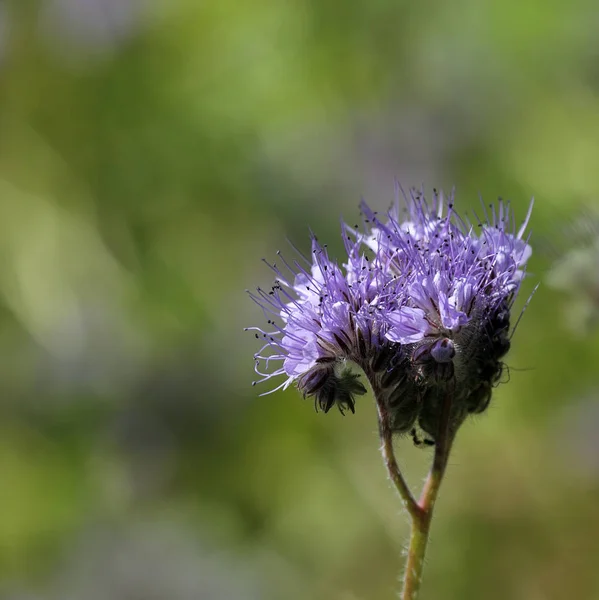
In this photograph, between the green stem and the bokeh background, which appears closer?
the green stem

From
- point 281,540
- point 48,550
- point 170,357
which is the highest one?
point 170,357

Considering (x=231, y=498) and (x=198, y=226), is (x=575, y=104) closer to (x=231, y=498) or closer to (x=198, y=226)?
(x=198, y=226)

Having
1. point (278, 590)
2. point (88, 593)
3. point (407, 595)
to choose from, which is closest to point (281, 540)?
point (278, 590)

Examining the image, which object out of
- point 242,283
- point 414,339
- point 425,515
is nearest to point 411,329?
point 414,339

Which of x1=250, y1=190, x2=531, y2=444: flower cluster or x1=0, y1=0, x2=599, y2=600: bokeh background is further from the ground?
x1=0, y1=0, x2=599, y2=600: bokeh background

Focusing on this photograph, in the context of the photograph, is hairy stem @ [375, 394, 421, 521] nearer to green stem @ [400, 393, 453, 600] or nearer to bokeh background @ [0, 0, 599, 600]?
green stem @ [400, 393, 453, 600]

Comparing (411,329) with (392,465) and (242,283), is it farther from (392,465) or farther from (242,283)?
(242,283)

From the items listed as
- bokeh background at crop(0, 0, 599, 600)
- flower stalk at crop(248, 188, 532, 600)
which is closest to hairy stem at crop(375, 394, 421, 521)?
flower stalk at crop(248, 188, 532, 600)
